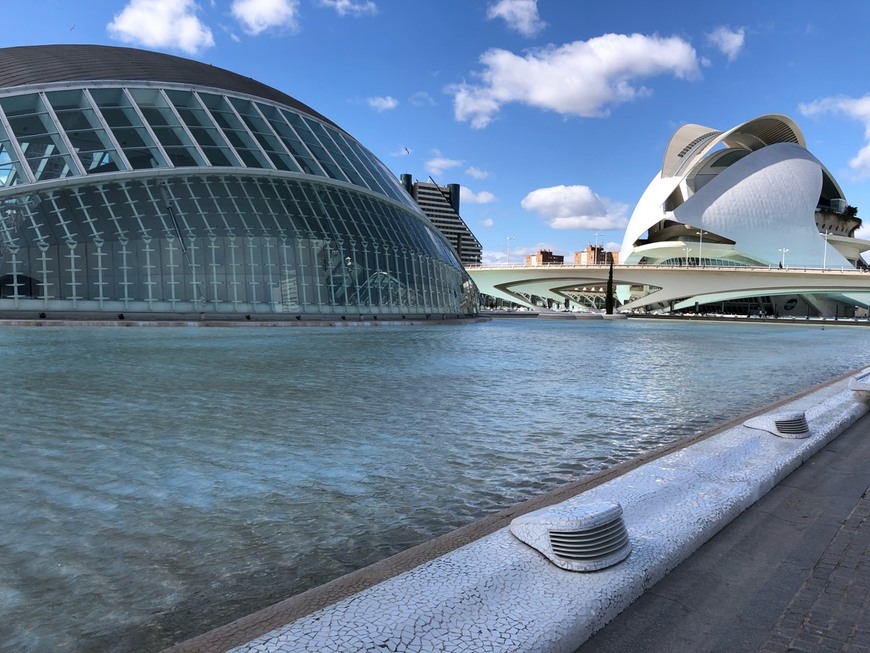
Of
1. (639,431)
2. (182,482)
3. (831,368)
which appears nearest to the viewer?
(182,482)

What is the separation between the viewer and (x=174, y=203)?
84.9 feet

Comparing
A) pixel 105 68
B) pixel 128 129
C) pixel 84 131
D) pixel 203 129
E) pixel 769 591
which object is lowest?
pixel 769 591

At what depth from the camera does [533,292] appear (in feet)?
296

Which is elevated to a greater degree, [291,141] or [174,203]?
[291,141]

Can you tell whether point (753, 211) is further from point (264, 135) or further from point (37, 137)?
point (37, 137)

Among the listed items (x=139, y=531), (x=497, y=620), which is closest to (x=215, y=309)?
(x=139, y=531)

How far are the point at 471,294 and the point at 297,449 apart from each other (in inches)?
1525

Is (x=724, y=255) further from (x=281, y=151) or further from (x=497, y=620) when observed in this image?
(x=497, y=620)

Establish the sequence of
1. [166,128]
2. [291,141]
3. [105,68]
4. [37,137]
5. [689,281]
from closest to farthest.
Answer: [37,137] → [166,128] → [105,68] → [291,141] → [689,281]

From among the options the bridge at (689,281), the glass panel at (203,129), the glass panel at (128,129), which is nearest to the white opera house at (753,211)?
the bridge at (689,281)

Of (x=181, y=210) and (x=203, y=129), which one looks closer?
(x=181, y=210)

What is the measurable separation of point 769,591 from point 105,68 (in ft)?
113

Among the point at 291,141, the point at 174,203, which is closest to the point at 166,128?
the point at 174,203

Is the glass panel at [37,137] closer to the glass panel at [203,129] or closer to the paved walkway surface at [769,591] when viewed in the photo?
the glass panel at [203,129]
